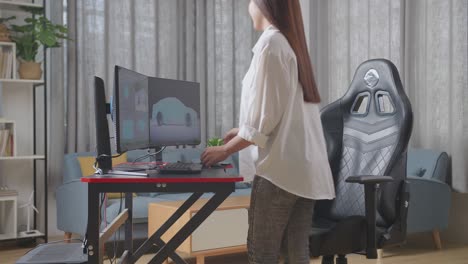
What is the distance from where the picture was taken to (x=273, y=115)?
1.78m

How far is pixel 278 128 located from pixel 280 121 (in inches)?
0.9

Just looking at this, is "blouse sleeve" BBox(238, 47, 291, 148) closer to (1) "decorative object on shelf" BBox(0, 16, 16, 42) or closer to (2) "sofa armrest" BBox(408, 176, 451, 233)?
(2) "sofa armrest" BBox(408, 176, 451, 233)

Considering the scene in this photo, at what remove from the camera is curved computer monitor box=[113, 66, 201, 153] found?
7.08ft

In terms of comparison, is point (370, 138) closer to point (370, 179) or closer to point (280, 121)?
point (370, 179)


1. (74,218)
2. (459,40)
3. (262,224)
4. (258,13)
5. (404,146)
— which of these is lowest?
(74,218)

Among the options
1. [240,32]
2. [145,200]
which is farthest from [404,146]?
[240,32]

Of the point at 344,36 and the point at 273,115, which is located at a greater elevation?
the point at 344,36

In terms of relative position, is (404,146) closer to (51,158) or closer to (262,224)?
(262,224)

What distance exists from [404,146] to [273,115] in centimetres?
86

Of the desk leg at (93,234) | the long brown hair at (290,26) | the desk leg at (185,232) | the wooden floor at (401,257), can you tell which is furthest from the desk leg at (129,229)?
the long brown hair at (290,26)

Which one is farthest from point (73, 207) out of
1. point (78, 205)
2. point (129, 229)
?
point (129, 229)

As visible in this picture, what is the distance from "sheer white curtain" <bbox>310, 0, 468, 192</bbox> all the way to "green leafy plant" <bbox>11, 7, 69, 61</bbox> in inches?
101

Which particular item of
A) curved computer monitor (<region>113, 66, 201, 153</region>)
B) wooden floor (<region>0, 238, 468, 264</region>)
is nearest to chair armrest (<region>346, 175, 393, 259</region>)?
curved computer monitor (<region>113, 66, 201, 153</region>)

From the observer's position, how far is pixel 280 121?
5.96 feet
